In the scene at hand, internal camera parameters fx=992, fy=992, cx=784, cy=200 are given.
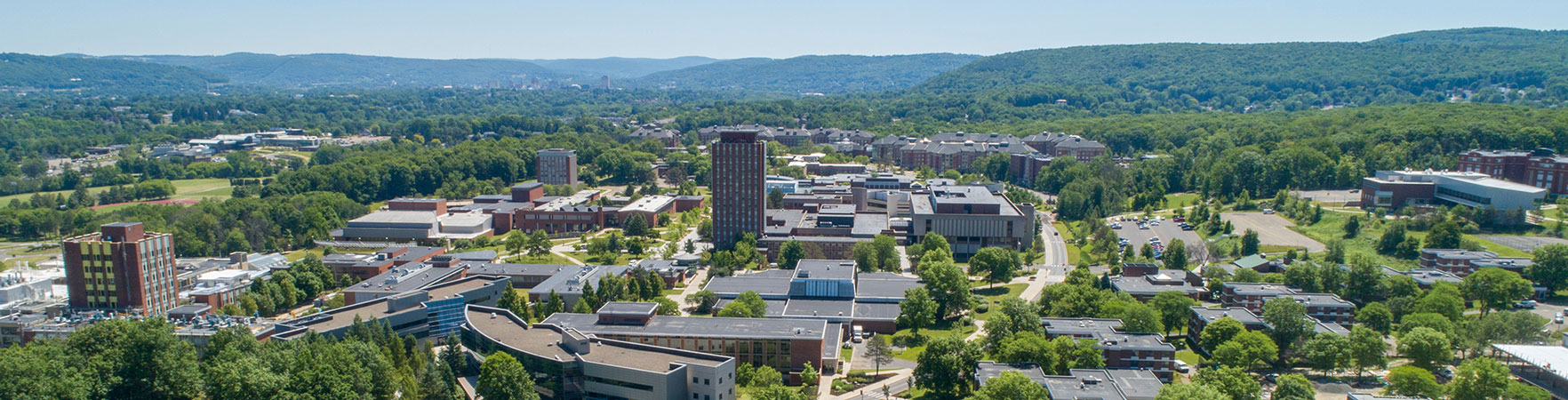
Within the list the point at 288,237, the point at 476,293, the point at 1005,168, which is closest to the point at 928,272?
the point at 476,293

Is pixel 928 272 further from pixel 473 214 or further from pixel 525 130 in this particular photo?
pixel 525 130

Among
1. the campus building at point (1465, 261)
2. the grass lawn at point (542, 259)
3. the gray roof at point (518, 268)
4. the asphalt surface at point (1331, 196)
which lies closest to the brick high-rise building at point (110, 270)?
the gray roof at point (518, 268)

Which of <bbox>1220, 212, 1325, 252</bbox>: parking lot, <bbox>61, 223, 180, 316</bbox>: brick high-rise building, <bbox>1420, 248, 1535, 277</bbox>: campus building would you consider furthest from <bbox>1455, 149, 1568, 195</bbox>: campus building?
<bbox>61, 223, 180, 316</bbox>: brick high-rise building

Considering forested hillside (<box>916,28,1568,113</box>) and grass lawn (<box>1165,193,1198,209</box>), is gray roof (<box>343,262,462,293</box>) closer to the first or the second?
grass lawn (<box>1165,193,1198,209</box>)

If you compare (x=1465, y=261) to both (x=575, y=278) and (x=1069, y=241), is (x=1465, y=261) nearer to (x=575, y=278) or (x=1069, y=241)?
(x=1069, y=241)

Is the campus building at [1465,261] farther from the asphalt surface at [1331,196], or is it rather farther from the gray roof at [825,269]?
the gray roof at [825,269]

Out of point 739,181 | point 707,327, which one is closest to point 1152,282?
point 707,327
